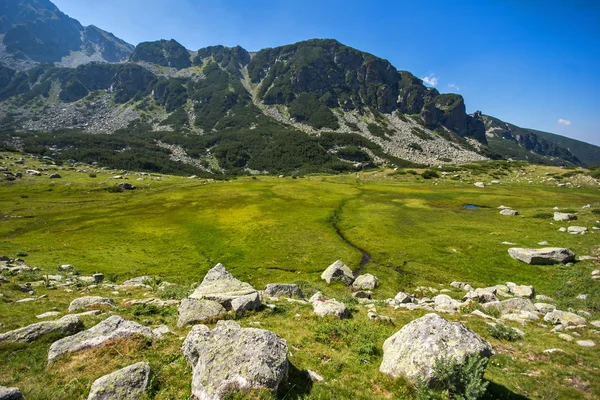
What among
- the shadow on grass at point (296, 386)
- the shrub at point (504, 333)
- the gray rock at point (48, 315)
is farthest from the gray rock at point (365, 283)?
the gray rock at point (48, 315)

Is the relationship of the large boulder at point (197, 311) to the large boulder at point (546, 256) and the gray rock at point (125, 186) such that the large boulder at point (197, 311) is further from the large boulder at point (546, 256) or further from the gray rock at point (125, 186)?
the gray rock at point (125, 186)

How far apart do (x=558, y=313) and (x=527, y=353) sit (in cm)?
856

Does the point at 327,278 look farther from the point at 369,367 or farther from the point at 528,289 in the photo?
the point at 369,367

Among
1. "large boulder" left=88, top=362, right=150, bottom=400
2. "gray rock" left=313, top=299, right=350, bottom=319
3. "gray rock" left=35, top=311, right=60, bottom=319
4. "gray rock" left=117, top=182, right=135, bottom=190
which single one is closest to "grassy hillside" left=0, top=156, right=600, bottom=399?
"large boulder" left=88, top=362, right=150, bottom=400

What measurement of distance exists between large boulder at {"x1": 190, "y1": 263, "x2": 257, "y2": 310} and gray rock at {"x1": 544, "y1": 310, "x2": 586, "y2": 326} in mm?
21811

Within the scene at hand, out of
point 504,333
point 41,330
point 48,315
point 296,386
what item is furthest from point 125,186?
point 504,333

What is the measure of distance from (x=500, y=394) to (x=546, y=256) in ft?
129

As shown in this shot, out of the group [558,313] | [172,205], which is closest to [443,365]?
[558,313]

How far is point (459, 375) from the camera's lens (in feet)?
35.1

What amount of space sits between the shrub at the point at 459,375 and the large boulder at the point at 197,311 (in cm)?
Answer: 1324

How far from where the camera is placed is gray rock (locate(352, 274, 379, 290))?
117 ft

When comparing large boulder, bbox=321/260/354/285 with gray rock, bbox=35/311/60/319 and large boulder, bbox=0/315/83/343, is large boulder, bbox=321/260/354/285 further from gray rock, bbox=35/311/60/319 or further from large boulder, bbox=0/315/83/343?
large boulder, bbox=0/315/83/343

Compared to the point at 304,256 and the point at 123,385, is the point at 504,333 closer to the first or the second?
the point at 123,385

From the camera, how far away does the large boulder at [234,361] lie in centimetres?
1007
